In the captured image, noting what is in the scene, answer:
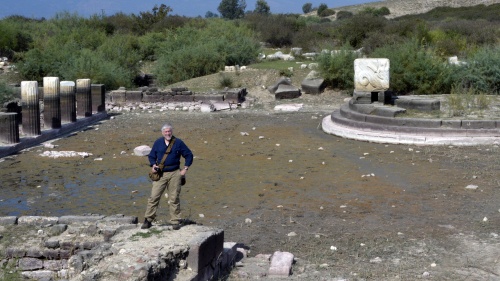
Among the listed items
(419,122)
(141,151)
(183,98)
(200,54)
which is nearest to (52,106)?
(141,151)

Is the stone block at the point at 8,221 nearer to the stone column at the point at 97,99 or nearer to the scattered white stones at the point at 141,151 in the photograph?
the scattered white stones at the point at 141,151

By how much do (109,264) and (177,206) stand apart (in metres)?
1.67

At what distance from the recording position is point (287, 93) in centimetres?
2153

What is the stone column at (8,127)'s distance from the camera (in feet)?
44.0

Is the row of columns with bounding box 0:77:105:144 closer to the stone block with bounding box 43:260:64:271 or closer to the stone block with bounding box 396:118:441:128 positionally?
the stone block with bounding box 43:260:64:271

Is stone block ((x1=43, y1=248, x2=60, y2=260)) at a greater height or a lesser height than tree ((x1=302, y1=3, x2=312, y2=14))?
lesser

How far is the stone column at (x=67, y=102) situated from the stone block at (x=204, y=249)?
11.1 meters

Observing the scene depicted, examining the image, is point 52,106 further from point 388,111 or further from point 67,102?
point 388,111

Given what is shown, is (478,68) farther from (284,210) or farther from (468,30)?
(468,30)

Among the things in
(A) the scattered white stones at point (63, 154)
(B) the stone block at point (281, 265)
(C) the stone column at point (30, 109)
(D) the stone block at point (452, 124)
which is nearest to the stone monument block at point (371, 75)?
(D) the stone block at point (452, 124)

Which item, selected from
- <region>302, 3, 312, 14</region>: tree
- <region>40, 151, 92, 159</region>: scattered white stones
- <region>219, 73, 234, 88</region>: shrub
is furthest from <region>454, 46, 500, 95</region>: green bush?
<region>302, 3, 312, 14</region>: tree

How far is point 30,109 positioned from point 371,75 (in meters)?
7.98

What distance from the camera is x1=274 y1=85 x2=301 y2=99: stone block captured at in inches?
848

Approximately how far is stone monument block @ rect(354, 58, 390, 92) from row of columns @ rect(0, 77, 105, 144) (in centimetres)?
712
